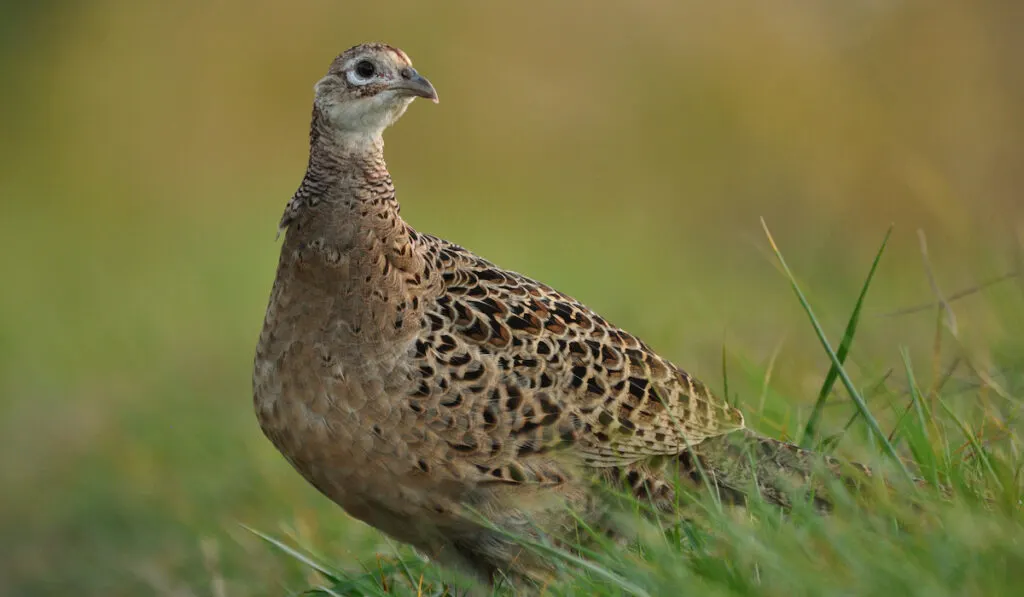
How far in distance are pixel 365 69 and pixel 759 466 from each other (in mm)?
1865

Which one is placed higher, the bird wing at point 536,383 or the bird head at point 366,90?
the bird head at point 366,90

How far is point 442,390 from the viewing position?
13.8ft

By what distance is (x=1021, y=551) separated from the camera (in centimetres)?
283

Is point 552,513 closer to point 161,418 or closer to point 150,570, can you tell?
point 150,570

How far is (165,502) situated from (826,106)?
322 inches

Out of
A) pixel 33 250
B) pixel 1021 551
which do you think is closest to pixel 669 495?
pixel 1021 551

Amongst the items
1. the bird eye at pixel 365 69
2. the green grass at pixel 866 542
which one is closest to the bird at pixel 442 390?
the bird eye at pixel 365 69

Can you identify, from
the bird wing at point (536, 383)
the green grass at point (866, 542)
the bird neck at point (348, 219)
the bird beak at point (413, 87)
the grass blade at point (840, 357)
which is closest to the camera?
the green grass at point (866, 542)

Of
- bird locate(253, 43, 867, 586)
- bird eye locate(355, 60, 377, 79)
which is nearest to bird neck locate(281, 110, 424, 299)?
bird locate(253, 43, 867, 586)

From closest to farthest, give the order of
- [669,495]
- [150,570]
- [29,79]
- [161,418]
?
[669,495]
[150,570]
[161,418]
[29,79]

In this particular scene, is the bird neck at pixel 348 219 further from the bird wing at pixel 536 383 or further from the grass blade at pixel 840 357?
the grass blade at pixel 840 357

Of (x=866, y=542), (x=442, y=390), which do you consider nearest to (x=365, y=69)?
(x=442, y=390)

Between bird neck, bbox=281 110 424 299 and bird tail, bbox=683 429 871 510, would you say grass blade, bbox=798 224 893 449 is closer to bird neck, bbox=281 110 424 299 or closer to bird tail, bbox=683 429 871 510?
bird tail, bbox=683 429 871 510

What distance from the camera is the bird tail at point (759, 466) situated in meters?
4.05
